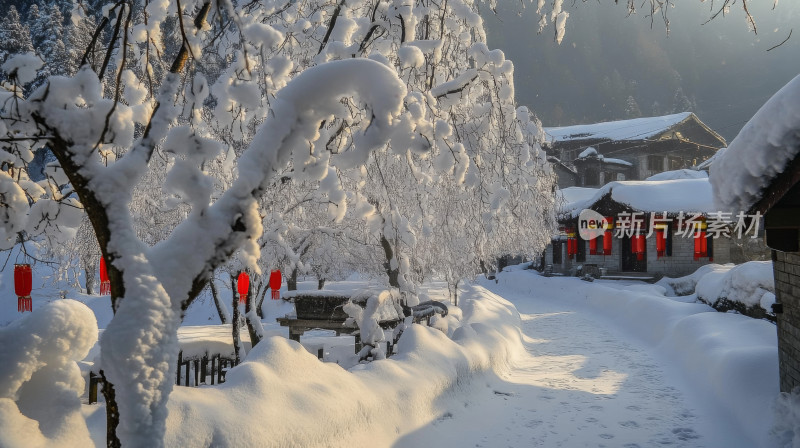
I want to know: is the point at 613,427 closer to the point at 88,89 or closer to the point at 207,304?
the point at 88,89

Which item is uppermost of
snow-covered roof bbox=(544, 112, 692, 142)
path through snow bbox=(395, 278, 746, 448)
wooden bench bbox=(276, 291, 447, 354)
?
snow-covered roof bbox=(544, 112, 692, 142)

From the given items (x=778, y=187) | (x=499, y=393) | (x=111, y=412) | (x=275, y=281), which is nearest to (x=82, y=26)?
(x=111, y=412)

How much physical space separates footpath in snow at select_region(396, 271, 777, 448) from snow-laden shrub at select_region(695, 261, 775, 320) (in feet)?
1.68

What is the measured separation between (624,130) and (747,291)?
3421 centimetres

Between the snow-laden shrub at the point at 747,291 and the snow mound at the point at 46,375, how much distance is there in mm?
12153

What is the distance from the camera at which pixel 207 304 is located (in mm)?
28078

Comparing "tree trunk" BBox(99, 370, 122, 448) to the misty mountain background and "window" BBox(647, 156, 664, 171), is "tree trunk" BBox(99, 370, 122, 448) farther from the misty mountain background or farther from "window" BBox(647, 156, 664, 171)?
the misty mountain background

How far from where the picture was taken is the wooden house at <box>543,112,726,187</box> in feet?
133

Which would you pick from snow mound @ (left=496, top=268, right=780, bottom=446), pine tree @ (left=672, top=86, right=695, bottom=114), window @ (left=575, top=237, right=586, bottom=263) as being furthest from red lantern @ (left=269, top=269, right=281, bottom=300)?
pine tree @ (left=672, top=86, right=695, bottom=114)

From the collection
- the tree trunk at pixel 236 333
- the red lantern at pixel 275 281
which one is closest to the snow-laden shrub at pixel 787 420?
the tree trunk at pixel 236 333

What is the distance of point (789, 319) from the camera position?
589 centimetres

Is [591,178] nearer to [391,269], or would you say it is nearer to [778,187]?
[391,269]

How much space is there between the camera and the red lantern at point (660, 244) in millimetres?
23734

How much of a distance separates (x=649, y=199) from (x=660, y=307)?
1096 cm
